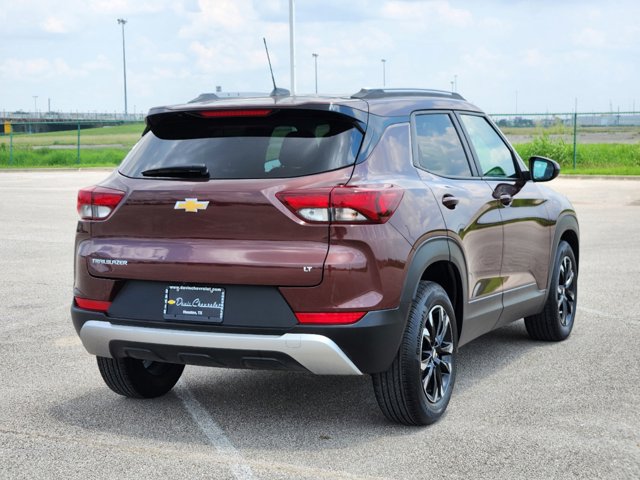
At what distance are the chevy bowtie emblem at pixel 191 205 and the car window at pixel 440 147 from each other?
1272 mm

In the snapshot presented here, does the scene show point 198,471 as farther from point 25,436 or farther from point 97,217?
point 97,217

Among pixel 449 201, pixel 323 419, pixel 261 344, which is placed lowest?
pixel 323 419

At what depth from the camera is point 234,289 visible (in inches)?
198

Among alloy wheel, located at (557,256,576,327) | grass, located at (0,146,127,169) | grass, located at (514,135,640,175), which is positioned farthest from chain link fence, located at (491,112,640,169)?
alloy wheel, located at (557,256,576,327)

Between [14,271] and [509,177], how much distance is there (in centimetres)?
658

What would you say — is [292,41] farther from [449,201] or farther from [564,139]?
[449,201]

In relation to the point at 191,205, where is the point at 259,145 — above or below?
above

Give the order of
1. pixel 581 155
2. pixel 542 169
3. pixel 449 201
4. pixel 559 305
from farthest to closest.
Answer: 1. pixel 581 155
2. pixel 559 305
3. pixel 542 169
4. pixel 449 201

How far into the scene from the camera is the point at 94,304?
5422 mm

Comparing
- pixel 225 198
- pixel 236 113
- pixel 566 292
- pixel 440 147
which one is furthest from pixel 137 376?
pixel 566 292

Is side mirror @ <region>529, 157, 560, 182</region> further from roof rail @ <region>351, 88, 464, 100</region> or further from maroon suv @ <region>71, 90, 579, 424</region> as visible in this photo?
maroon suv @ <region>71, 90, 579, 424</region>

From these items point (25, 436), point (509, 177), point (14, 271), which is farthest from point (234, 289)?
→ point (14, 271)

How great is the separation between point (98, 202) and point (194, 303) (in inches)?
31.6

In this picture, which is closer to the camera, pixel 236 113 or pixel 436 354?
pixel 236 113
